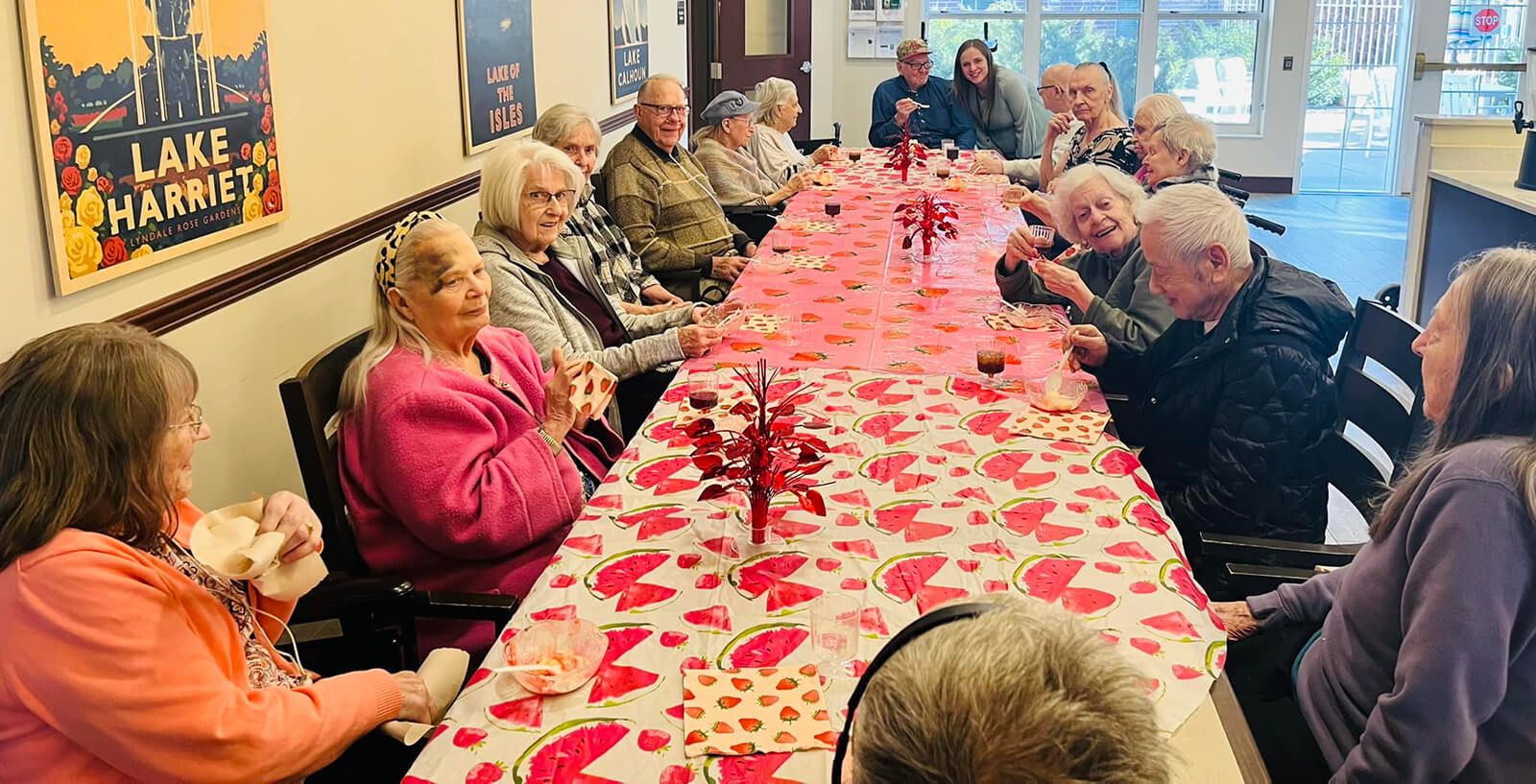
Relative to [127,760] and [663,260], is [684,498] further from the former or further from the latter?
[663,260]

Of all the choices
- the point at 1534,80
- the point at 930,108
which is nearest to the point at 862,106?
the point at 930,108

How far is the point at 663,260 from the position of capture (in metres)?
4.61

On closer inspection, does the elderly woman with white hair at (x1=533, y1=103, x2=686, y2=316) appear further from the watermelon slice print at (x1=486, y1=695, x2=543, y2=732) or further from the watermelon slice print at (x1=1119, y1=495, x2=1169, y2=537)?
the watermelon slice print at (x1=486, y1=695, x2=543, y2=732)

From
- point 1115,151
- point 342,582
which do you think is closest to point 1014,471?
point 342,582

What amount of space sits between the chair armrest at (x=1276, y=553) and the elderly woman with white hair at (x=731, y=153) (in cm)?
380

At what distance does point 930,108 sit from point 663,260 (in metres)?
3.81

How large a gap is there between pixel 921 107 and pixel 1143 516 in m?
6.07

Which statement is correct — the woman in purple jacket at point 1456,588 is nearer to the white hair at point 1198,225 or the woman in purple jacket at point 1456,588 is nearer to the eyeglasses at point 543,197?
the white hair at point 1198,225

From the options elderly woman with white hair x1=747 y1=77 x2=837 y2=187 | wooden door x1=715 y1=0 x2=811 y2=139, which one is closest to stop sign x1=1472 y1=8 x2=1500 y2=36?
wooden door x1=715 y1=0 x2=811 y2=139

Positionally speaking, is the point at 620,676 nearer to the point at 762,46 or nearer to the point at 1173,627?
the point at 1173,627

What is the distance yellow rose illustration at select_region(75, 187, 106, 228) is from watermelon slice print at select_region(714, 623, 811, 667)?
1.36 m

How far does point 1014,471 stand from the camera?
2.29 metres

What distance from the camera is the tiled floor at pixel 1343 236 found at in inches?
304

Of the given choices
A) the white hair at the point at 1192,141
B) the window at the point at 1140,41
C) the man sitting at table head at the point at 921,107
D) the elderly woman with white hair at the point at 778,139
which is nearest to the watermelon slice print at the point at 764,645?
the white hair at the point at 1192,141
